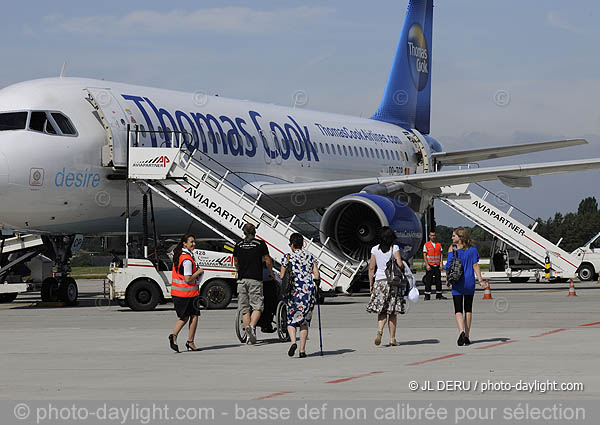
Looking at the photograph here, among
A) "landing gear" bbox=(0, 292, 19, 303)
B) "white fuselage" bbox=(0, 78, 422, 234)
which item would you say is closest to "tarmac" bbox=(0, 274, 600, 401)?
"white fuselage" bbox=(0, 78, 422, 234)

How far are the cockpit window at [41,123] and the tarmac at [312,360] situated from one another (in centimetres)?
365

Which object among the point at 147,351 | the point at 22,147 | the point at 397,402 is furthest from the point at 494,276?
the point at 397,402

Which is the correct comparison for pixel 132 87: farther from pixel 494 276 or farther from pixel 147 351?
pixel 494 276

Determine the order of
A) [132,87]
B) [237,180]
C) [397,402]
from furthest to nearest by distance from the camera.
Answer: [237,180], [132,87], [397,402]

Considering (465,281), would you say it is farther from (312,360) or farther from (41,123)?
(41,123)

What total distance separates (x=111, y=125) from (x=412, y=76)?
59.9 ft

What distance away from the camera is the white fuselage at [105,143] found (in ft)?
61.3

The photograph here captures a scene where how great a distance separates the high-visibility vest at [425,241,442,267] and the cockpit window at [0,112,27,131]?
9.15m

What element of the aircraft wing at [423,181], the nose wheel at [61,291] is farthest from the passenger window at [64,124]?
the aircraft wing at [423,181]

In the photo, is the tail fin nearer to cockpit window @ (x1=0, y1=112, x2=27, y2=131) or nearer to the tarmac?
cockpit window @ (x1=0, y1=112, x2=27, y2=131)

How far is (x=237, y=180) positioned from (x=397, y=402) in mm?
15676

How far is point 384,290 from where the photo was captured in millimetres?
12609

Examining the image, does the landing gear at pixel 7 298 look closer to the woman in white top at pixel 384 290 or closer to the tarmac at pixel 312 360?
the tarmac at pixel 312 360

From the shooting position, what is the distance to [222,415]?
287 inches
